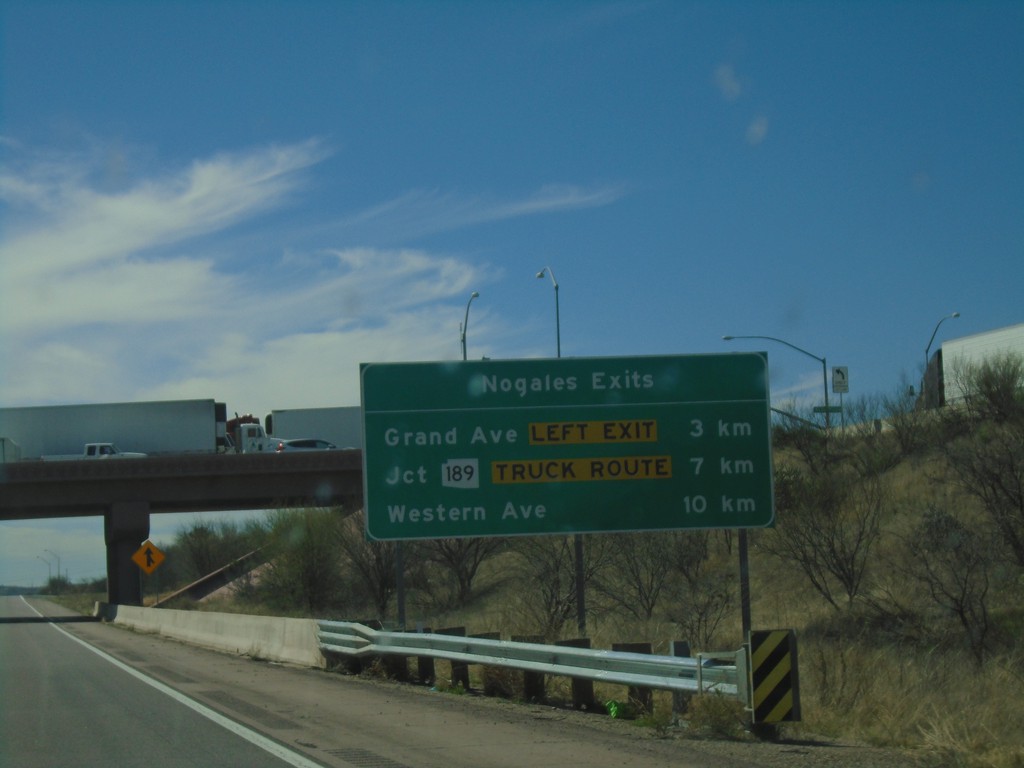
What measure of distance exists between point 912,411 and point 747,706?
36.5 m

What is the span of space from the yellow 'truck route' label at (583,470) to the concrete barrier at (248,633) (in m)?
5.78

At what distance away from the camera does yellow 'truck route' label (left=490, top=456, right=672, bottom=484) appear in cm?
1816

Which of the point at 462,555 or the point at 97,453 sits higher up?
the point at 97,453

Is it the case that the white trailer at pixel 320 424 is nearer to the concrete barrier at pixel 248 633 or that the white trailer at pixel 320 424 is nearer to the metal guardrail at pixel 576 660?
→ the concrete barrier at pixel 248 633

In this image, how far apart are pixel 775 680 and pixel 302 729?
17.3 feet

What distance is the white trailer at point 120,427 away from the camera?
195 feet

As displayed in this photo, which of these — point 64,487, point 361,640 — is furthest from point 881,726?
point 64,487

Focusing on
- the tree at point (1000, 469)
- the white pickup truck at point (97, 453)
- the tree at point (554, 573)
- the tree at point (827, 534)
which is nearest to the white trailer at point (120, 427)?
the white pickup truck at point (97, 453)

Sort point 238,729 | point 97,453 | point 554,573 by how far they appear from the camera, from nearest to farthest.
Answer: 1. point 238,729
2. point 554,573
3. point 97,453

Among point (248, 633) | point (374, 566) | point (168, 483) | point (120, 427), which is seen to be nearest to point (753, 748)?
point (248, 633)

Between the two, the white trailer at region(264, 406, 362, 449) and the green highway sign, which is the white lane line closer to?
the green highway sign

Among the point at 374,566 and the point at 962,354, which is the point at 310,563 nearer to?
the point at 374,566

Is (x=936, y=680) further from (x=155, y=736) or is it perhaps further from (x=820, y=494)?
(x=820, y=494)

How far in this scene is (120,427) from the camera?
59.8m
